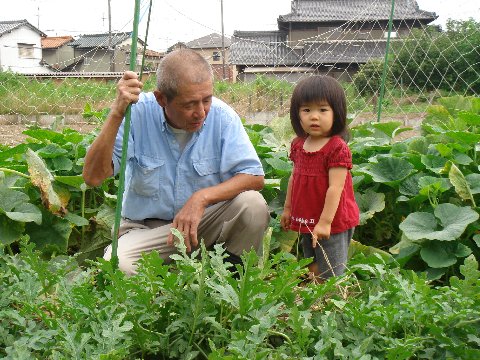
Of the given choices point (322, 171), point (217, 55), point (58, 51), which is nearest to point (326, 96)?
point (322, 171)

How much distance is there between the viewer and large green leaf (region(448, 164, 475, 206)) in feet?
9.96

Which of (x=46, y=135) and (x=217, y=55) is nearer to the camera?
(x=46, y=135)

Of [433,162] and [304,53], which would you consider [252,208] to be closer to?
[433,162]

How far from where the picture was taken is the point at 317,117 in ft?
8.59

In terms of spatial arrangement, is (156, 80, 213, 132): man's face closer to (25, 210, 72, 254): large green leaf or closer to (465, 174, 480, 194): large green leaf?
(25, 210, 72, 254): large green leaf

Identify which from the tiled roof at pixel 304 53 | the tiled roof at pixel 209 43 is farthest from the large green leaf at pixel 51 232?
the tiled roof at pixel 304 53

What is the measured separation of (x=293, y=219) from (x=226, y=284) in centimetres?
136

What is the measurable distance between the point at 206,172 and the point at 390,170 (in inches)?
40.9

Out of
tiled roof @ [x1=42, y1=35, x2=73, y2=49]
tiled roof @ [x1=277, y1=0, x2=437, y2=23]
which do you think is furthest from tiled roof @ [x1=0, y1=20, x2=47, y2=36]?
tiled roof @ [x1=277, y1=0, x2=437, y2=23]

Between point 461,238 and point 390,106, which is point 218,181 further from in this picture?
point 390,106

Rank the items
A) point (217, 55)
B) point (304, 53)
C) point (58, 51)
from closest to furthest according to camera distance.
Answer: point (304, 53) < point (217, 55) < point (58, 51)

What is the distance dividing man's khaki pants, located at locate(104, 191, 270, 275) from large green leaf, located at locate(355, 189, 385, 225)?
629mm

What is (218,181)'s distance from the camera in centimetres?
281

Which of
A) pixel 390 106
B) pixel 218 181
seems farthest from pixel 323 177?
→ pixel 390 106
